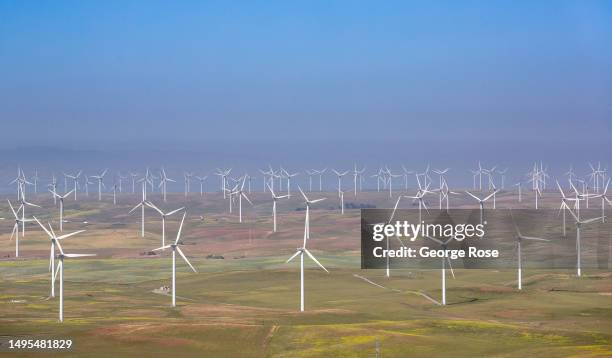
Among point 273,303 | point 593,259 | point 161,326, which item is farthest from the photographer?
point 593,259

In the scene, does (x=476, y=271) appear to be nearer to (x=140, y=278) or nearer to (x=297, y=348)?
(x=140, y=278)

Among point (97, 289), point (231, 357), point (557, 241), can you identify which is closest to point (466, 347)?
point (231, 357)

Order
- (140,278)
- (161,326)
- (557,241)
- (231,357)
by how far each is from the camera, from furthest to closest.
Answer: (557,241), (140,278), (161,326), (231,357)

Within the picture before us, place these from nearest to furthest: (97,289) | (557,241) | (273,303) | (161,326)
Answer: (161,326)
(273,303)
(97,289)
(557,241)

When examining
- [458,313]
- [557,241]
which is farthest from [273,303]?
[557,241]

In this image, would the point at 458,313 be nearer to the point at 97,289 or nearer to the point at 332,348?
the point at 332,348

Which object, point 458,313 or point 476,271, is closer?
point 458,313
